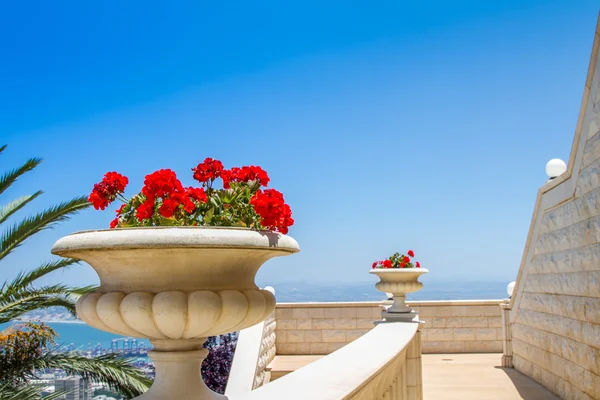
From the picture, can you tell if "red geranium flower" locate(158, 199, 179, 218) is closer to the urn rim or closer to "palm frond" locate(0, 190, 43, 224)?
the urn rim

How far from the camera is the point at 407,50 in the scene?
14.7 metres

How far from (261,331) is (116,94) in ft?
23.3

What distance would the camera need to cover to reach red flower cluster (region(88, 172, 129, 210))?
2.41 meters

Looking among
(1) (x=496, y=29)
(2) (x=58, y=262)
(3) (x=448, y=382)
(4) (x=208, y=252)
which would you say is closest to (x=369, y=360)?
(4) (x=208, y=252)

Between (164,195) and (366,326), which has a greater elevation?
(164,195)

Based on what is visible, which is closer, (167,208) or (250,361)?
(167,208)

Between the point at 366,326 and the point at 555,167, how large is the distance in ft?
19.6

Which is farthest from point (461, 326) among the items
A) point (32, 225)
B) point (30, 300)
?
point (32, 225)

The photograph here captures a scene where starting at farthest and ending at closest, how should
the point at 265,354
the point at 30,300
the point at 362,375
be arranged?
the point at 265,354
the point at 30,300
the point at 362,375

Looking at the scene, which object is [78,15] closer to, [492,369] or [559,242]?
[559,242]

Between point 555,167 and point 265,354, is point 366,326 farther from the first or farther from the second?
point 555,167

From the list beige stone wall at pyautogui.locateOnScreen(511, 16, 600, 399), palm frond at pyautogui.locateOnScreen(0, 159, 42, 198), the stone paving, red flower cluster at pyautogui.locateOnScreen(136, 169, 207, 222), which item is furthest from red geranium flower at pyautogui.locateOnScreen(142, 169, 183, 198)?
the stone paving

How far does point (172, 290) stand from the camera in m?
1.89

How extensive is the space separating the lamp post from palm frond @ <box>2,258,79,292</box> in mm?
7967
